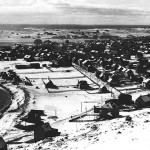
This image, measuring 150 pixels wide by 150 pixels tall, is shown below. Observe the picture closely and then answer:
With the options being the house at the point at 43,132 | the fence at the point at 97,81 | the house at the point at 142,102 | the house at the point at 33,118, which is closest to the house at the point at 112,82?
the fence at the point at 97,81

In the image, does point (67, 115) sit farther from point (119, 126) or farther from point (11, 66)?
point (11, 66)

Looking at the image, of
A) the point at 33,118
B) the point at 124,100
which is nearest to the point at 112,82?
the point at 124,100

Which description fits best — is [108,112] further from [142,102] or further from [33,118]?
[33,118]

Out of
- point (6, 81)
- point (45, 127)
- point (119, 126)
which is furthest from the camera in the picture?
point (6, 81)

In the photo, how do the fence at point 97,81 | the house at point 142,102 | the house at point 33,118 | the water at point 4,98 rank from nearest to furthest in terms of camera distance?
1. the house at point 33,118
2. the house at point 142,102
3. the water at point 4,98
4. the fence at point 97,81

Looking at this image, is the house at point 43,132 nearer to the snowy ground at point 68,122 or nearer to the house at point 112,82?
the snowy ground at point 68,122

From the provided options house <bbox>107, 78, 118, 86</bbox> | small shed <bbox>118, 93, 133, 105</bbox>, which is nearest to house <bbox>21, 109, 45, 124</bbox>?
small shed <bbox>118, 93, 133, 105</bbox>

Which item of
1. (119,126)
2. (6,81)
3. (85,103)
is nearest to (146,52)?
(6,81)

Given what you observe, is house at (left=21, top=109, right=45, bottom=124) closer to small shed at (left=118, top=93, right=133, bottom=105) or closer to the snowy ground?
the snowy ground
